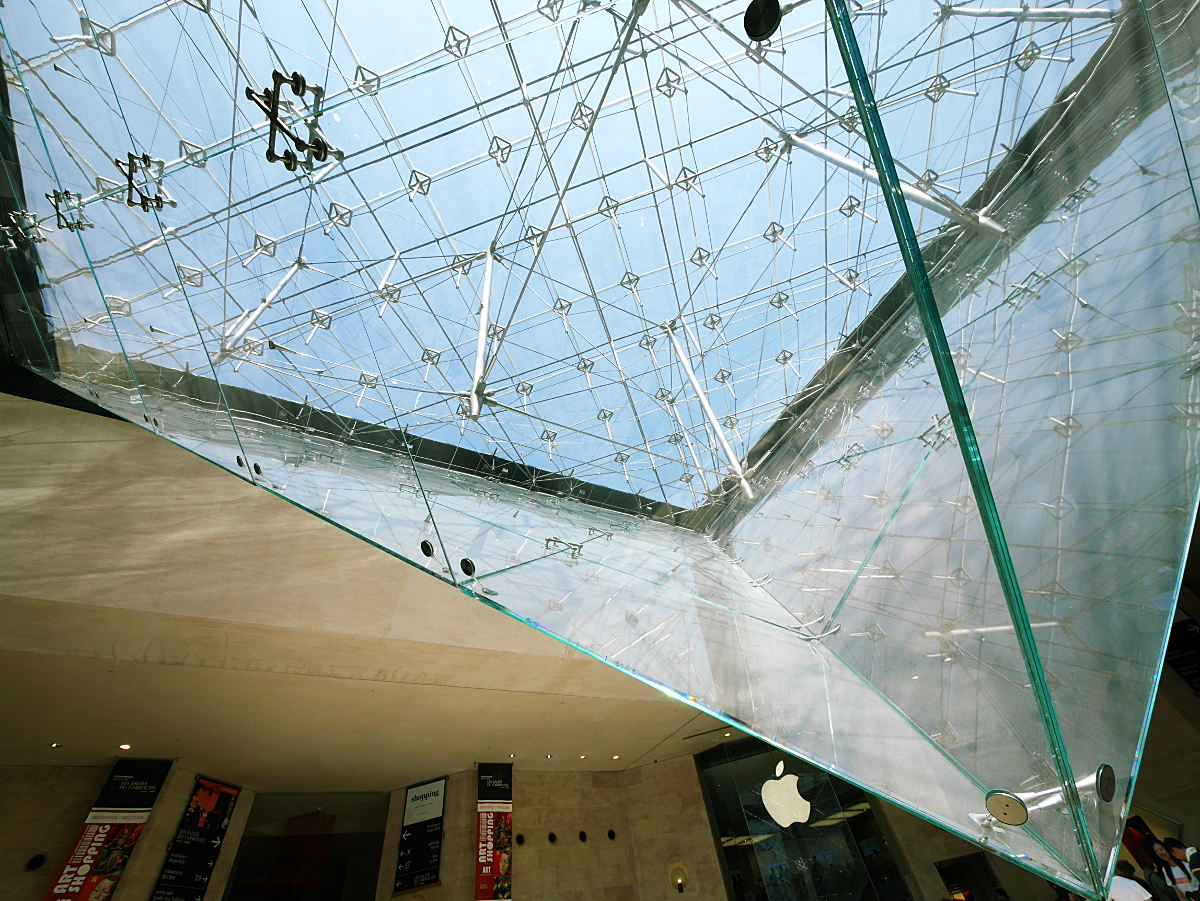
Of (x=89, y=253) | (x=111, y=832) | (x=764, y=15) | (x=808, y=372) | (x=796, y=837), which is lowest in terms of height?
(x=796, y=837)

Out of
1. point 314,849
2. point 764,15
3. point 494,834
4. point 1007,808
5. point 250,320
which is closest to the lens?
point 1007,808

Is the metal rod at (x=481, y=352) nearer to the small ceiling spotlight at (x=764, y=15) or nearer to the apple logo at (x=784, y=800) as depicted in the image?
the small ceiling spotlight at (x=764, y=15)

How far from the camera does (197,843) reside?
12.6 m

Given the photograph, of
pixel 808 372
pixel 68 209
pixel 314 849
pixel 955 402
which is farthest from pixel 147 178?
pixel 314 849

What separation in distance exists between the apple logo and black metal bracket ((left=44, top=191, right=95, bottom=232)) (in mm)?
17765

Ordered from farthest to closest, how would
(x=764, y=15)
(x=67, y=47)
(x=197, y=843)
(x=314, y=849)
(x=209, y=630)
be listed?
1. (x=314, y=849)
2. (x=197, y=843)
3. (x=209, y=630)
4. (x=67, y=47)
5. (x=764, y=15)

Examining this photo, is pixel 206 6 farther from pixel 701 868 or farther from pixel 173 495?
pixel 701 868

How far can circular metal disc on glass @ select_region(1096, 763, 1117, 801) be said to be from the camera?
1667 millimetres

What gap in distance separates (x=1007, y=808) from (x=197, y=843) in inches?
627

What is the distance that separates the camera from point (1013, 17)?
2266 mm

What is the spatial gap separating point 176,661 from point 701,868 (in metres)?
13.9

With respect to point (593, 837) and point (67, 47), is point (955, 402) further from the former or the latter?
point (593, 837)

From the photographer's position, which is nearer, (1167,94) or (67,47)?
(1167,94)

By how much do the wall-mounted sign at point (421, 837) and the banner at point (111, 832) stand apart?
5742 mm
